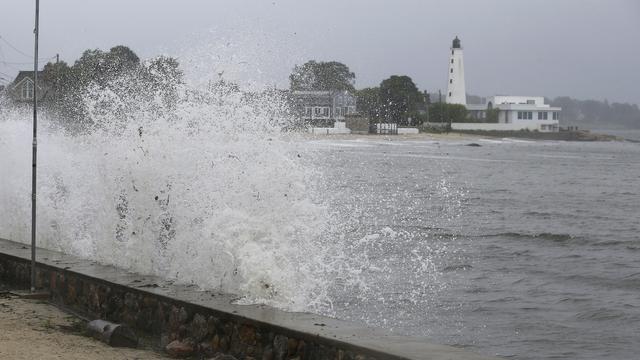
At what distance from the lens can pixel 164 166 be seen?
10070 millimetres

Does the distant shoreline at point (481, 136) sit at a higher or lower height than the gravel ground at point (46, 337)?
higher

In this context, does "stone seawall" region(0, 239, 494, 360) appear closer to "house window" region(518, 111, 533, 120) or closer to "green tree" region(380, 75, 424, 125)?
"green tree" region(380, 75, 424, 125)

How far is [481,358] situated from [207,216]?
4550 mm

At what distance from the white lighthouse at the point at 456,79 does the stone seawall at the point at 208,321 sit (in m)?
148

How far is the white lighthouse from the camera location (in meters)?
154

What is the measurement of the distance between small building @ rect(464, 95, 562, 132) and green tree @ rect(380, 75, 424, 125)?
48.7ft

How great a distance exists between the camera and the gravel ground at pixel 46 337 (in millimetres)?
6594

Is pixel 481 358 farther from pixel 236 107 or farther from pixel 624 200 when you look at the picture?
pixel 624 200

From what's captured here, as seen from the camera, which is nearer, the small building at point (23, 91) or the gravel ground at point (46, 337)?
the gravel ground at point (46, 337)

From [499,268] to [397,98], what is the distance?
111 meters

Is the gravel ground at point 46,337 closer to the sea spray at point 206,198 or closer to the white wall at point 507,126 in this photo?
the sea spray at point 206,198

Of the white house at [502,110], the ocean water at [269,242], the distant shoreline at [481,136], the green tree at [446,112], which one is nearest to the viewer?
the ocean water at [269,242]

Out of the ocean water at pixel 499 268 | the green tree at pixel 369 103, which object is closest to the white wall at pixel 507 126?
the green tree at pixel 369 103

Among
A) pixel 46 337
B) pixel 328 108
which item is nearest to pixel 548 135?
pixel 328 108
